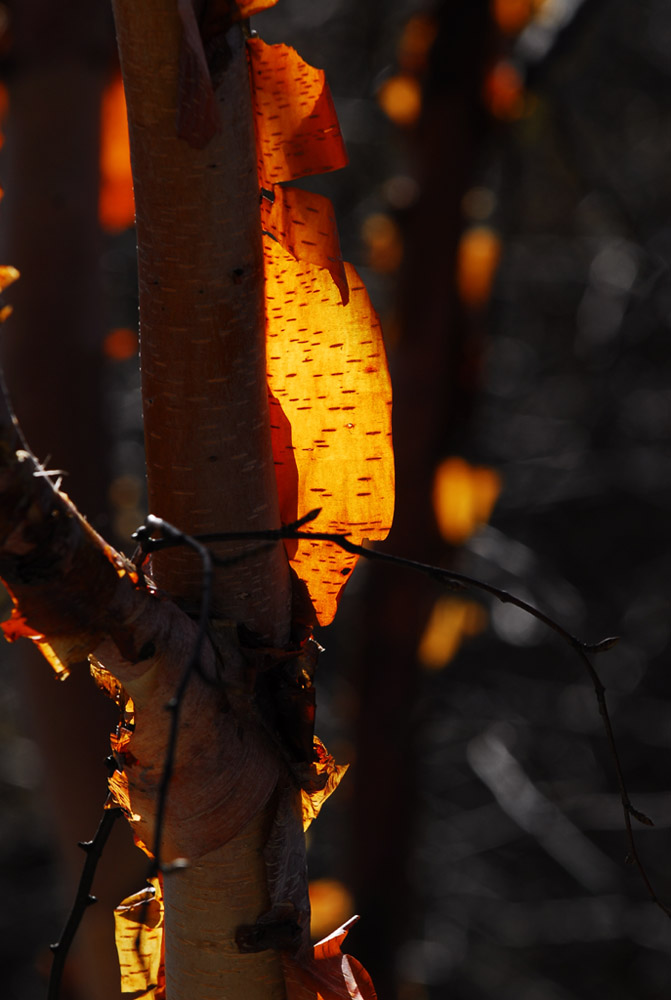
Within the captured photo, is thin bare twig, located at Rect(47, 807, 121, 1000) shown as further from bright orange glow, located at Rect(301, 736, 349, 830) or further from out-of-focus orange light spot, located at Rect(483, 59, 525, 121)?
out-of-focus orange light spot, located at Rect(483, 59, 525, 121)

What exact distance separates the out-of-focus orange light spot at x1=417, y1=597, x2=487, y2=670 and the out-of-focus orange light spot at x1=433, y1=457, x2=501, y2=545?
0.56 feet

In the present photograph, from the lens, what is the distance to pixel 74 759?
42.8 inches

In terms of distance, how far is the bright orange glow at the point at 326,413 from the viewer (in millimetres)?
422

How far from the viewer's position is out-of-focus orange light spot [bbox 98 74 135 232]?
1082 mm

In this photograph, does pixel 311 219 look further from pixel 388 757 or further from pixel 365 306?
pixel 388 757

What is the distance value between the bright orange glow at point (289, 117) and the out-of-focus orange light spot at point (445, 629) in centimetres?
117

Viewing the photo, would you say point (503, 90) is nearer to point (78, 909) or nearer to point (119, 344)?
point (119, 344)

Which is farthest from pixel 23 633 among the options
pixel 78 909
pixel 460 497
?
pixel 460 497

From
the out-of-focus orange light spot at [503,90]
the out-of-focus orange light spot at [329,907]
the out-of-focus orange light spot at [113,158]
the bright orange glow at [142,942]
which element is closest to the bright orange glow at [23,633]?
the bright orange glow at [142,942]

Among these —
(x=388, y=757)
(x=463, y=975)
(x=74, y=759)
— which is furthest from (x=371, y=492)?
(x=463, y=975)

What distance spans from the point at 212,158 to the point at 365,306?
0.11 meters

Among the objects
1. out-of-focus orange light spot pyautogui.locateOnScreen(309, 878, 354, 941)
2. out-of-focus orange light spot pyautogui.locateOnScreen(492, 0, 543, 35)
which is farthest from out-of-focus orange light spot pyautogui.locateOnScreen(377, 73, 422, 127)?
out-of-focus orange light spot pyautogui.locateOnScreen(309, 878, 354, 941)

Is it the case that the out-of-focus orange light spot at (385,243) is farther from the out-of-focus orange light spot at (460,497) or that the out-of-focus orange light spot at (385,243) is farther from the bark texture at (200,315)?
the bark texture at (200,315)

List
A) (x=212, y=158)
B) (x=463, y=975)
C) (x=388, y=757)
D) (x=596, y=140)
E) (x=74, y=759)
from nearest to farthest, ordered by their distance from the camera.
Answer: (x=212, y=158)
(x=74, y=759)
(x=388, y=757)
(x=463, y=975)
(x=596, y=140)
